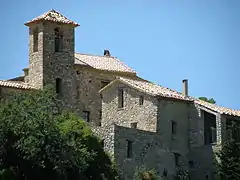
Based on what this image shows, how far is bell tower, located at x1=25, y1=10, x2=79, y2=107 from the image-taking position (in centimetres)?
6256

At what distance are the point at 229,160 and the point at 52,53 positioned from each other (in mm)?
14639

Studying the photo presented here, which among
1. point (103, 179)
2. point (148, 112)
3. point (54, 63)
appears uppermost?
point (54, 63)

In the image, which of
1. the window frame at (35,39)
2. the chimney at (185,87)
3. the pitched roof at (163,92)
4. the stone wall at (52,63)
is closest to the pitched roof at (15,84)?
the stone wall at (52,63)

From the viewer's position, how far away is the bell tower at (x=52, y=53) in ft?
205

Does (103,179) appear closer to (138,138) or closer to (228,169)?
(138,138)

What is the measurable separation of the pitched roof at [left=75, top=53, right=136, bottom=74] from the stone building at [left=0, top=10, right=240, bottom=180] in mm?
96

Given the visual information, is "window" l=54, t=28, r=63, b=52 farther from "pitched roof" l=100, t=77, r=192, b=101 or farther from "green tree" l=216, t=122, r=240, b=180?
"green tree" l=216, t=122, r=240, b=180

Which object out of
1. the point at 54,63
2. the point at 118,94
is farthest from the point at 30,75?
the point at 118,94

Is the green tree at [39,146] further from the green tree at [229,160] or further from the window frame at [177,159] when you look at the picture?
the green tree at [229,160]

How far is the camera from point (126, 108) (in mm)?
61062

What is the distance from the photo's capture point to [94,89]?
64.8 meters

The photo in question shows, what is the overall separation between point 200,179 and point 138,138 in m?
6.23

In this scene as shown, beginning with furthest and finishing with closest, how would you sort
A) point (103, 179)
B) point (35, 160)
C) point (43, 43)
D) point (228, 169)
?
point (43, 43), point (228, 169), point (103, 179), point (35, 160)

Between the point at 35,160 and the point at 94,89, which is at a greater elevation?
the point at 94,89
